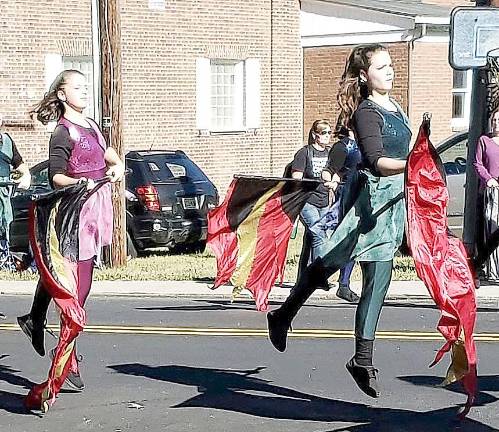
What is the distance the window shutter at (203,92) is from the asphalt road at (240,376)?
11081 mm

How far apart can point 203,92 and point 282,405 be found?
15203 millimetres

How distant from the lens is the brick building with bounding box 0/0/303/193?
62.8ft

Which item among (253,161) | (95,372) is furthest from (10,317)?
(253,161)

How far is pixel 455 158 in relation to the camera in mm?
15445

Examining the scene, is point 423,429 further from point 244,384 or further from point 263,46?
point 263,46

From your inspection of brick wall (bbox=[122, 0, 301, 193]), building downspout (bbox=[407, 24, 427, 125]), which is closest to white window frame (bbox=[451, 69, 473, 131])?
building downspout (bbox=[407, 24, 427, 125])

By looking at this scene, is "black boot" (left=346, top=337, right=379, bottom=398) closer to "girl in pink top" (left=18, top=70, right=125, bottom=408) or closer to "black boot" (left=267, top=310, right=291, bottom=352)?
"black boot" (left=267, top=310, right=291, bottom=352)

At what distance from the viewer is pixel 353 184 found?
6445mm

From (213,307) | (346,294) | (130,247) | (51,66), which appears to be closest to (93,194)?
(213,307)

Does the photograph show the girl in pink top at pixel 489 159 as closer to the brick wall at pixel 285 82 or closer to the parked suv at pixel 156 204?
the parked suv at pixel 156 204

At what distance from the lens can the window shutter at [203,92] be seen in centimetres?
2153

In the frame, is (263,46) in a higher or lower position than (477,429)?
higher

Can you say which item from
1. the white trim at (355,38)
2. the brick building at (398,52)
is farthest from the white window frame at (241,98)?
the brick building at (398,52)

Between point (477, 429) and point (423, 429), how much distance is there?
30cm
